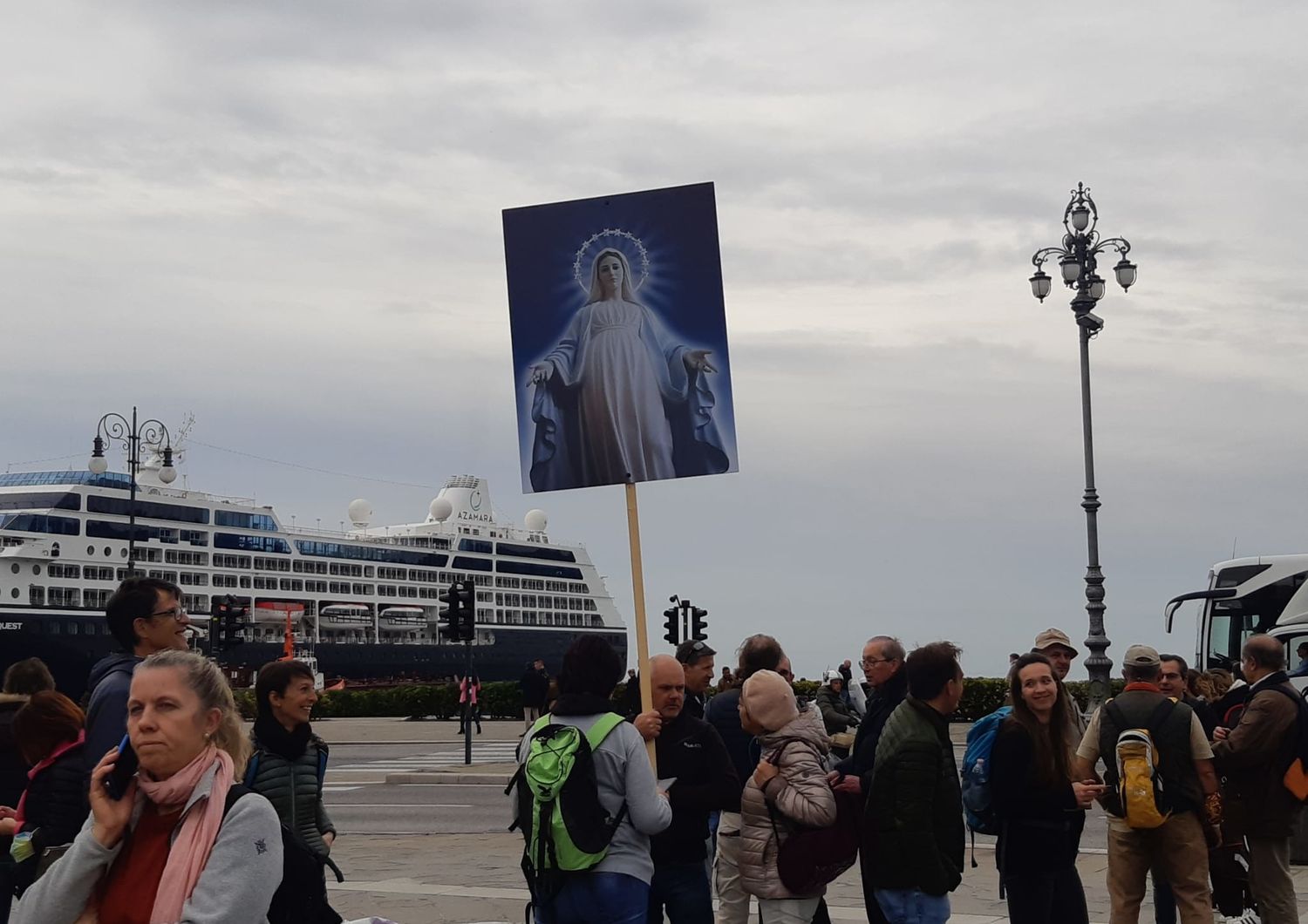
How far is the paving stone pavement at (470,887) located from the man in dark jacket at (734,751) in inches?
83.0

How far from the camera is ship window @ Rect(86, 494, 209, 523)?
6744 centimetres

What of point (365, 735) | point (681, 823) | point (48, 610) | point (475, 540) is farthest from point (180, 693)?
point (475, 540)

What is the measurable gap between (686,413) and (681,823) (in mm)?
1722

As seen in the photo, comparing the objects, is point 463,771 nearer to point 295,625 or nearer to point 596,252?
point 596,252

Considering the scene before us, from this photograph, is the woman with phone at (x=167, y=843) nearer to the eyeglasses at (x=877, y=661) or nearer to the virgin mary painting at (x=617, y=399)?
the virgin mary painting at (x=617, y=399)

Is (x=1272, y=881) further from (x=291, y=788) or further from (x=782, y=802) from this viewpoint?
(x=291, y=788)

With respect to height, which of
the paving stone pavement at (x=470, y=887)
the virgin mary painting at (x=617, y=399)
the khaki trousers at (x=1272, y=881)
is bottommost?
the paving stone pavement at (x=470, y=887)

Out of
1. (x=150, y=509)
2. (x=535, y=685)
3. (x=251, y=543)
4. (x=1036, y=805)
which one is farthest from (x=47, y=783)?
(x=251, y=543)

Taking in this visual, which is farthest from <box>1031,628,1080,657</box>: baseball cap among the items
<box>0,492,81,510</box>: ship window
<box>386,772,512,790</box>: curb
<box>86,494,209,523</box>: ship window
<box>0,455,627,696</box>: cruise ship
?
<box>0,492,81,510</box>: ship window

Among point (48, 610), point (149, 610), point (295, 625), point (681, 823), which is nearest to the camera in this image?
point (149, 610)

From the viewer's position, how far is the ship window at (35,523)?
65250mm

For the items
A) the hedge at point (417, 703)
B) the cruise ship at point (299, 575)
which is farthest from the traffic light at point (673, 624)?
the cruise ship at point (299, 575)

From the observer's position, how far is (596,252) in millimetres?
6520

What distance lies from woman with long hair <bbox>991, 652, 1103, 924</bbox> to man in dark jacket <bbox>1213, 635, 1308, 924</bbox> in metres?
1.84
